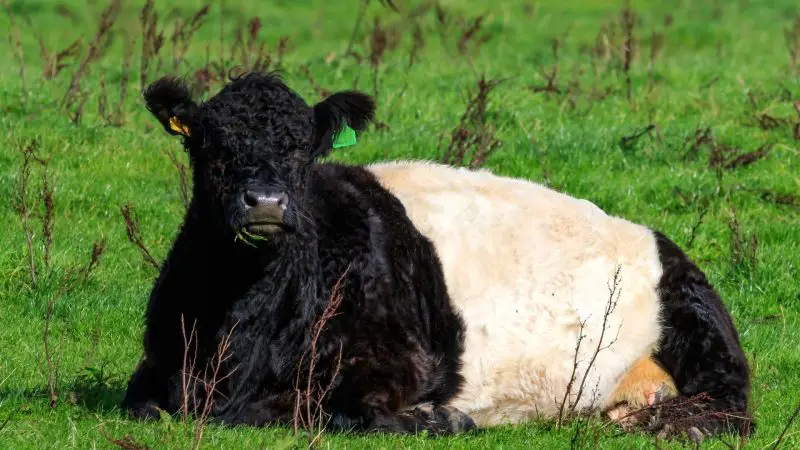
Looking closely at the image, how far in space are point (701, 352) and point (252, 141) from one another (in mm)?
2731

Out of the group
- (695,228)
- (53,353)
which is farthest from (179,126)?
(695,228)

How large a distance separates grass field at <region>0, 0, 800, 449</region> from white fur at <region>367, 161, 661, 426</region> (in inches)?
13.1

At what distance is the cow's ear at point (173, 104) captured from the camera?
21.3 ft

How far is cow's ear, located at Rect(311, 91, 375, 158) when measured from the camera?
673 cm

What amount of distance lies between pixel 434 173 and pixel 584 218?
35.9 inches

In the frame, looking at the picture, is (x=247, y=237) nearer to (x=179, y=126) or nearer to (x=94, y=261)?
Result: (x=179, y=126)

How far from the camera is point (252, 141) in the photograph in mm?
6266

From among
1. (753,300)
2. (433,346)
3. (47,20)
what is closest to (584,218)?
(433,346)

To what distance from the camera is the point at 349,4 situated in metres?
27.8

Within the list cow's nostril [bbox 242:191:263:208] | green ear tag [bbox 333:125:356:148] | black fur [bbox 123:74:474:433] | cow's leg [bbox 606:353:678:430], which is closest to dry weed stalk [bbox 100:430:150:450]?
black fur [bbox 123:74:474:433]

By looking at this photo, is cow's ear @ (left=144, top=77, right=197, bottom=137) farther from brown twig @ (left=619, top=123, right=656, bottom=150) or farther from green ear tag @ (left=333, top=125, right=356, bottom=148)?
brown twig @ (left=619, top=123, right=656, bottom=150)

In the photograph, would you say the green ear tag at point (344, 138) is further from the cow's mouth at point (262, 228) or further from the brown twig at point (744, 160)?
the brown twig at point (744, 160)

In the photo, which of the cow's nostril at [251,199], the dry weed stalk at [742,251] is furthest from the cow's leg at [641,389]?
the dry weed stalk at [742,251]

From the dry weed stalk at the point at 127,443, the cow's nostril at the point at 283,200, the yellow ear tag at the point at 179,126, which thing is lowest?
the dry weed stalk at the point at 127,443
